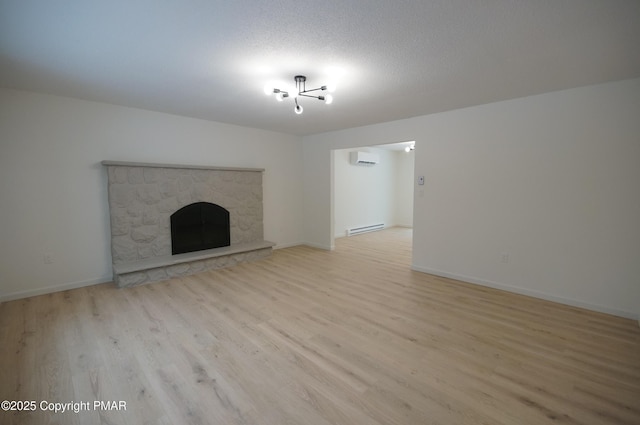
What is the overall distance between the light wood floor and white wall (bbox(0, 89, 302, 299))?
0.41 m

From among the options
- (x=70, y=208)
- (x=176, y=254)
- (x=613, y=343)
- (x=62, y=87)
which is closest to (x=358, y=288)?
(x=613, y=343)

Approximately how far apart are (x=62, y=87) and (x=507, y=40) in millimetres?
4361

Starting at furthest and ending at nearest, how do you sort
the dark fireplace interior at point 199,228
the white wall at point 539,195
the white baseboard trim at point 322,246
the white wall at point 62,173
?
the white baseboard trim at point 322,246, the dark fireplace interior at point 199,228, the white wall at point 62,173, the white wall at point 539,195

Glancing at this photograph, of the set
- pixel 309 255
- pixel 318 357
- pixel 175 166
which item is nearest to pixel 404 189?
pixel 309 255

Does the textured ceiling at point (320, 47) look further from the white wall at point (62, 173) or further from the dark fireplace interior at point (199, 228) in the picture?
the dark fireplace interior at point (199, 228)

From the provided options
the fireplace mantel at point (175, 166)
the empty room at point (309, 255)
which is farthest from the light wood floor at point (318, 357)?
the fireplace mantel at point (175, 166)

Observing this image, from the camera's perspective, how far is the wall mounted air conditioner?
723 cm

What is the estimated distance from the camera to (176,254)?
437 centimetres

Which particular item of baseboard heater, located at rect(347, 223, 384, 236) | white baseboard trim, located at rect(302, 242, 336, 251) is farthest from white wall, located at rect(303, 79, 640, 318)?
baseboard heater, located at rect(347, 223, 384, 236)

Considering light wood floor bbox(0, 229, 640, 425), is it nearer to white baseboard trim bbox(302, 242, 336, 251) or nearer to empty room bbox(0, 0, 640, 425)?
empty room bbox(0, 0, 640, 425)

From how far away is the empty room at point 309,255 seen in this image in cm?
175

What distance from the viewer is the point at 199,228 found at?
4656 millimetres

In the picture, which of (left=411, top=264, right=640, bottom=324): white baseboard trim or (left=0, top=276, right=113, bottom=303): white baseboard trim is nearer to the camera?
(left=411, top=264, right=640, bottom=324): white baseboard trim

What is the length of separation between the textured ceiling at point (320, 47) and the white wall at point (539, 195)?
0.37 meters
